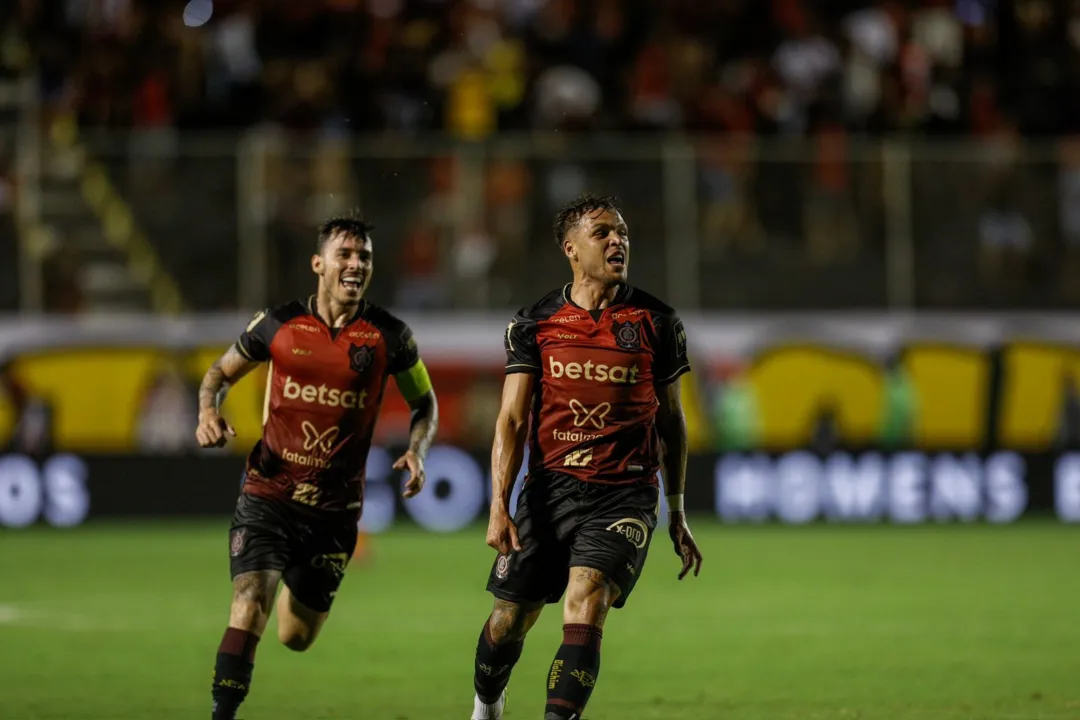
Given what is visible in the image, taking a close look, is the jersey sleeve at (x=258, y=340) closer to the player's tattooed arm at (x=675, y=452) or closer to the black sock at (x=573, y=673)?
the player's tattooed arm at (x=675, y=452)

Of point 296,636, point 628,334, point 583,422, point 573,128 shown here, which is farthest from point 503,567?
point 573,128

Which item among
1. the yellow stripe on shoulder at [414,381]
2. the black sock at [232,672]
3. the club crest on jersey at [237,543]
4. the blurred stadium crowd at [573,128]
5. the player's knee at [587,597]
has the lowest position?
the black sock at [232,672]

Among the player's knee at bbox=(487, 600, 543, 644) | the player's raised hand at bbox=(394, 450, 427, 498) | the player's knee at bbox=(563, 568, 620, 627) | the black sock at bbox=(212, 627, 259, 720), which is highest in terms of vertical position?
the player's raised hand at bbox=(394, 450, 427, 498)

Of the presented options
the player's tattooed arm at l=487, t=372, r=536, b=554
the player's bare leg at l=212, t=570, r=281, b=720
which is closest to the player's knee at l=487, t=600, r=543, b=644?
the player's tattooed arm at l=487, t=372, r=536, b=554

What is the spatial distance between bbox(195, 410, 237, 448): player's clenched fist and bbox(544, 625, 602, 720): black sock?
6.13ft

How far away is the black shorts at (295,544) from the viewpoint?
8.37 metres

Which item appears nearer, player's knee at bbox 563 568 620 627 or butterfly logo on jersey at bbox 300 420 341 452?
player's knee at bbox 563 568 620 627

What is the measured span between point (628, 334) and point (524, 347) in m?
0.45

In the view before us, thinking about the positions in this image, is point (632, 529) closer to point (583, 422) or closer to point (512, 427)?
point (583, 422)

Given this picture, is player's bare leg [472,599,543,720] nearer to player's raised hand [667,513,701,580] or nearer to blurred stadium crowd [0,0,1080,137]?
player's raised hand [667,513,701,580]

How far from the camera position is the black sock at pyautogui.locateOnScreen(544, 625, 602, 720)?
735 cm

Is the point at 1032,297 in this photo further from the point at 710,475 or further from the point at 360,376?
the point at 360,376

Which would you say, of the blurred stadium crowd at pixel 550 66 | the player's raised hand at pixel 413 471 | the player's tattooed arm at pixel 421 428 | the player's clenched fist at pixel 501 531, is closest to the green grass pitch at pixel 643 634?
the player's raised hand at pixel 413 471

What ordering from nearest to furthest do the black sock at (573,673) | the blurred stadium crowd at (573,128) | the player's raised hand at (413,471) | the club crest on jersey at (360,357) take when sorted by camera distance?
the black sock at (573,673), the player's raised hand at (413,471), the club crest on jersey at (360,357), the blurred stadium crowd at (573,128)
